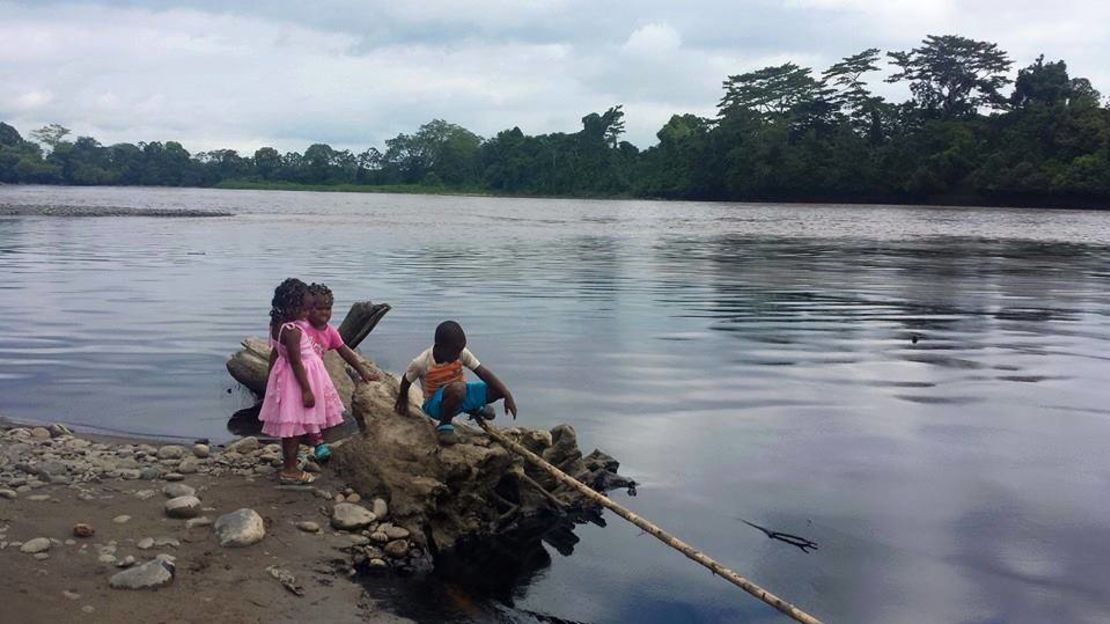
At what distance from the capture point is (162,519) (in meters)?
5.95

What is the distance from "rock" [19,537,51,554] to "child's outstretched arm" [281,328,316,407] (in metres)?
2.06

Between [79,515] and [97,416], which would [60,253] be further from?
[79,515]

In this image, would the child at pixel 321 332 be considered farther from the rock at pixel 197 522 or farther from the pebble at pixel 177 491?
the rock at pixel 197 522

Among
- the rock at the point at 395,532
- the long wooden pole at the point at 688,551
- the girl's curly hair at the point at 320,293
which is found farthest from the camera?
the girl's curly hair at the point at 320,293

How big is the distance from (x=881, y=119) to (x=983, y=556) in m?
113

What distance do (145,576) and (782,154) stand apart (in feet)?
362

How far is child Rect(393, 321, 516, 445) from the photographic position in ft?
22.1

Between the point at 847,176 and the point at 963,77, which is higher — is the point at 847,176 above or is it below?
below

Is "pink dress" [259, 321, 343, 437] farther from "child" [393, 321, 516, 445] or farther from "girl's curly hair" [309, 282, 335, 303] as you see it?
"child" [393, 321, 516, 445]

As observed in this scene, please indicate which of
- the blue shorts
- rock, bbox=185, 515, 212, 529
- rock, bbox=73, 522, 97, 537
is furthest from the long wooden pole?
rock, bbox=73, 522, 97, 537

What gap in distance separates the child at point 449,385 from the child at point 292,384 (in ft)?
2.26

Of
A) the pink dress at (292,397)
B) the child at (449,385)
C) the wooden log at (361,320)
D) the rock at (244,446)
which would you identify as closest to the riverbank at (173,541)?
the rock at (244,446)

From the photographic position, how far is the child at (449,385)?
22.1ft

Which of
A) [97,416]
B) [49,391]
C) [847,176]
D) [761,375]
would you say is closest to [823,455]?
[761,375]
